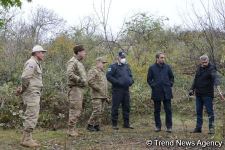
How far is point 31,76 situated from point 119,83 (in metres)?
2.69

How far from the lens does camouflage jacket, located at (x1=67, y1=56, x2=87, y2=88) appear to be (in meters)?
8.59

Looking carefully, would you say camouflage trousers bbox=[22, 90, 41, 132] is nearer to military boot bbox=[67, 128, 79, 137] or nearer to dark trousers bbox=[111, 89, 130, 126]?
military boot bbox=[67, 128, 79, 137]

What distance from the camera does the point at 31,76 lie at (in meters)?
7.69

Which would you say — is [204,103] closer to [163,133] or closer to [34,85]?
[163,133]

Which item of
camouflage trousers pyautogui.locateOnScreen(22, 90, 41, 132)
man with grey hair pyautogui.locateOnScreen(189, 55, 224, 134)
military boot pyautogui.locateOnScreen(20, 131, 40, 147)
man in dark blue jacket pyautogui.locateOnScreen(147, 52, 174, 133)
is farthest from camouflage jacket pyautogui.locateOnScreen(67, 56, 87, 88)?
man with grey hair pyautogui.locateOnScreen(189, 55, 224, 134)

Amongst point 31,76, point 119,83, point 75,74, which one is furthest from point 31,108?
point 119,83

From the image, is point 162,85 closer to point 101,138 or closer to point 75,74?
point 101,138

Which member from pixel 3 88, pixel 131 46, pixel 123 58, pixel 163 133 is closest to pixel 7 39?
pixel 131 46

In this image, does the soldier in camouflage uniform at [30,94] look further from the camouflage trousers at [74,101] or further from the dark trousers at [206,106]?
the dark trousers at [206,106]

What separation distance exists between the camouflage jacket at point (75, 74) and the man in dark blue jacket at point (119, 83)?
1253 mm

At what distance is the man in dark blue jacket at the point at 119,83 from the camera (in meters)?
9.88

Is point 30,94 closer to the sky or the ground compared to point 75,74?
closer to the ground

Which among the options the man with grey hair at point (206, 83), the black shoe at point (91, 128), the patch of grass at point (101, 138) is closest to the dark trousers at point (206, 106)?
the man with grey hair at point (206, 83)

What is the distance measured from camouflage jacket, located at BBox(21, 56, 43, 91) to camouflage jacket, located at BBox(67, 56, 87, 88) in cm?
94
